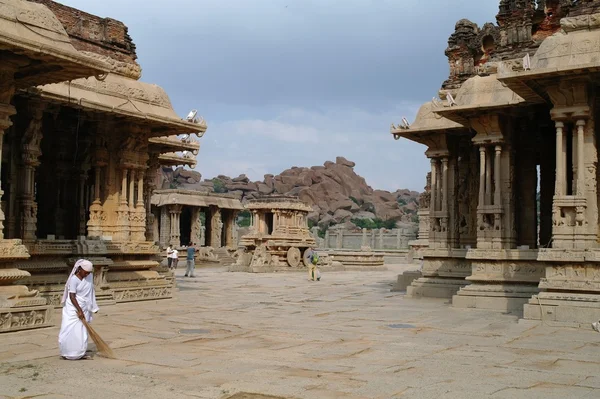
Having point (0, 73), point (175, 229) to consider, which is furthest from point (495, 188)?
point (175, 229)

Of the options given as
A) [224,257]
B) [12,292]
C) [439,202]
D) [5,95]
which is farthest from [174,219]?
[12,292]

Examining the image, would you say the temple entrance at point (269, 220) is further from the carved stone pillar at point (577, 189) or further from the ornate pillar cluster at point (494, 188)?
the carved stone pillar at point (577, 189)

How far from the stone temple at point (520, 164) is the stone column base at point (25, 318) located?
317 inches

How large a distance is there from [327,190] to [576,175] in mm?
75024

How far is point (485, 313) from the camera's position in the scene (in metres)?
13.1

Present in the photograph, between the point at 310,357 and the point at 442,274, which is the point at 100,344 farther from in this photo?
the point at 442,274

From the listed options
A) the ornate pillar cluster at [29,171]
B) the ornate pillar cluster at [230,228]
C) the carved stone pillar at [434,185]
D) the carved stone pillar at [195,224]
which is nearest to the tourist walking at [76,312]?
the ornate pillar cluster at [29,171]

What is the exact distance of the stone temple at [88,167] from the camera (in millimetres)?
12898

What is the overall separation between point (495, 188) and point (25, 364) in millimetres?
10611

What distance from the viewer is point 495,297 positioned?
1381 centimetres

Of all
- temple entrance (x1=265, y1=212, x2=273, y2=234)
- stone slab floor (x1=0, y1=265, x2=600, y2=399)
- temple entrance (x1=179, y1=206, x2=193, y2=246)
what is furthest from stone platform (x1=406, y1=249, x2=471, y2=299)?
temple entrance (x1=179, y1=206, x2=193, y2=246)

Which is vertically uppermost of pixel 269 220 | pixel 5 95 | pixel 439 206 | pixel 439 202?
pixel 5 95

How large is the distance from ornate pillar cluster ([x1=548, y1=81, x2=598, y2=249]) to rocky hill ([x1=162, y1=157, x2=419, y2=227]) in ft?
223

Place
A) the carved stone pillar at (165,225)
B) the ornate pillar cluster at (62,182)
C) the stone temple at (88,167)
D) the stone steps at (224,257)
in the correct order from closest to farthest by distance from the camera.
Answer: the stone temple at (88,167), the ornate pillar cluster at (62,182), the stone steps at (224,257), the carved stone pillar at (165,225)
